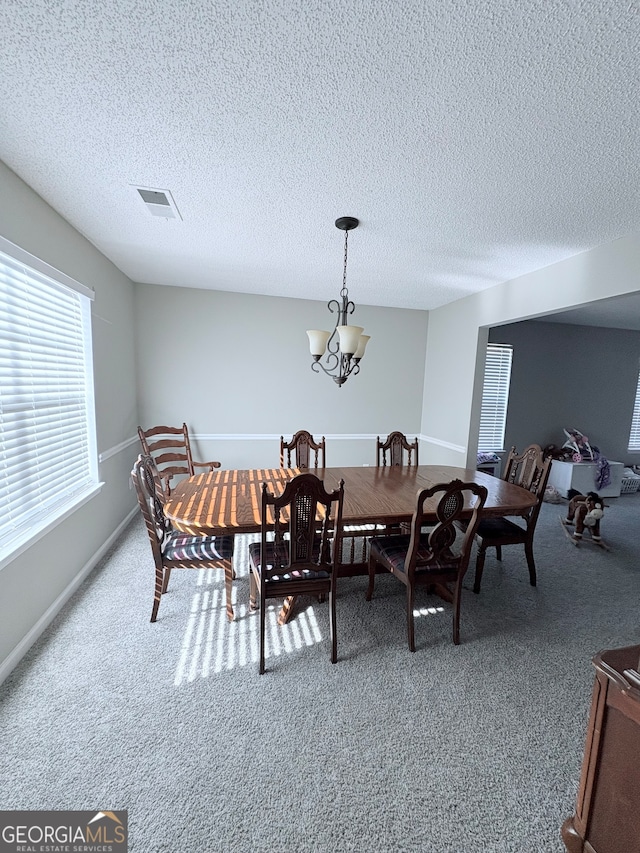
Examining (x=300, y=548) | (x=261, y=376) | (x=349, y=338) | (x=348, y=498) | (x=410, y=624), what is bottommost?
(x=410, y=624)

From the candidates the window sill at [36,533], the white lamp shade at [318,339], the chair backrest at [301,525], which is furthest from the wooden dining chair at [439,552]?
the window sill at [36,533]

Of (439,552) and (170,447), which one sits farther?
(170,447)

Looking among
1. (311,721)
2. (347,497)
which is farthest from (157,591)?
(347,497)

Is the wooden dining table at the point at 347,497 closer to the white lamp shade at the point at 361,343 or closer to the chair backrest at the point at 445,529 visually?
the chair backrest at the point at 445,529

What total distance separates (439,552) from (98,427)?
9.24ft

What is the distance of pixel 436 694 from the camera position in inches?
69.2

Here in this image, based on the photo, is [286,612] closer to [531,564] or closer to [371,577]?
[371,577]

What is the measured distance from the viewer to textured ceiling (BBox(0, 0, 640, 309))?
1044 mm

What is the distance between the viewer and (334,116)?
4.64 ft

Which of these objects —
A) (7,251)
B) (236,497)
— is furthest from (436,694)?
(7,251)

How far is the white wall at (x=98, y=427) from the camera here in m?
1.87

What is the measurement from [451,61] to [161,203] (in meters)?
1.75

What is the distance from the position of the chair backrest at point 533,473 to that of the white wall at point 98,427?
3208 mm

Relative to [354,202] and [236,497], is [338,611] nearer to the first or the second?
[236,497]
